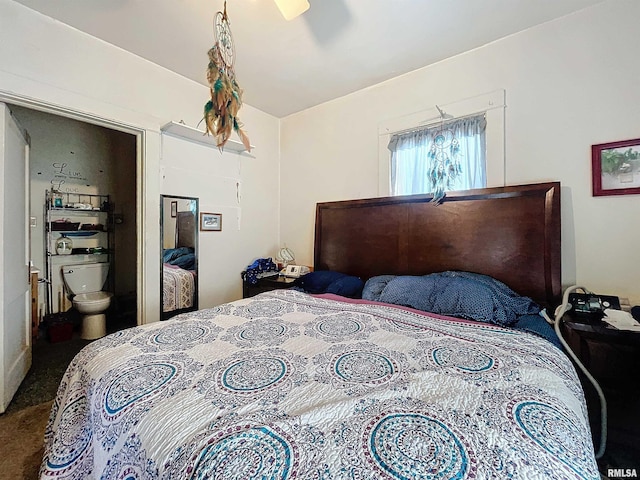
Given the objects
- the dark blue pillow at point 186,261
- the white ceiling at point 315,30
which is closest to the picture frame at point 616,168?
the white ceiling at point 315,30

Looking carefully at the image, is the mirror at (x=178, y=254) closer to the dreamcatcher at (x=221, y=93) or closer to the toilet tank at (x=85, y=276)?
the dreamcatcher at (x=221, y=93)

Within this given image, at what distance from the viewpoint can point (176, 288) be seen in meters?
2.67

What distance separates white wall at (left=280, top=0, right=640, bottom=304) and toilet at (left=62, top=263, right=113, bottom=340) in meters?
3.83

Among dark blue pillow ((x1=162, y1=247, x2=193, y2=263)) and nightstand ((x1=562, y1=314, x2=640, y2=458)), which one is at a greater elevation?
dark blue pillow ((x1=162, y1=247, x2=193, y2=263))

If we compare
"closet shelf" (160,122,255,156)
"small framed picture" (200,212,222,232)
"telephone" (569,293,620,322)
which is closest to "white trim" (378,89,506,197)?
"telephone" (569,293,620,322)

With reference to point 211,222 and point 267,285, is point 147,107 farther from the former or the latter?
point 267,285

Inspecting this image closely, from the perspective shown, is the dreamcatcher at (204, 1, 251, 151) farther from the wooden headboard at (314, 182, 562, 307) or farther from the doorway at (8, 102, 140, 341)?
the doorway at (8, 102, 140, 341)

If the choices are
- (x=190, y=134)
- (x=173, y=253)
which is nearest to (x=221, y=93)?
(x=190, y=134)

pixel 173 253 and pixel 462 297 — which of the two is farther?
pixel 173 253

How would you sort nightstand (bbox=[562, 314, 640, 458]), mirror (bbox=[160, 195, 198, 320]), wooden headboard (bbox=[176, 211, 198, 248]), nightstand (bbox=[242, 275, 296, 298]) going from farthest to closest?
nightstand (bbox=[242, 275, 296, 298]) → wooden headboard (bbox=[176, 211, 198, 248]) → mirror (bbox=[160, 195, 198, 320]) → nightstand (bbox=[562, 314, 640, 458])

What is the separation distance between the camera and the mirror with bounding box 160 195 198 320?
2.56 m

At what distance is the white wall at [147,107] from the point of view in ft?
6.06

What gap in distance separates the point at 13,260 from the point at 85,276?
161 cm

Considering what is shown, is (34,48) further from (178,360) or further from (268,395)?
(268,395)
